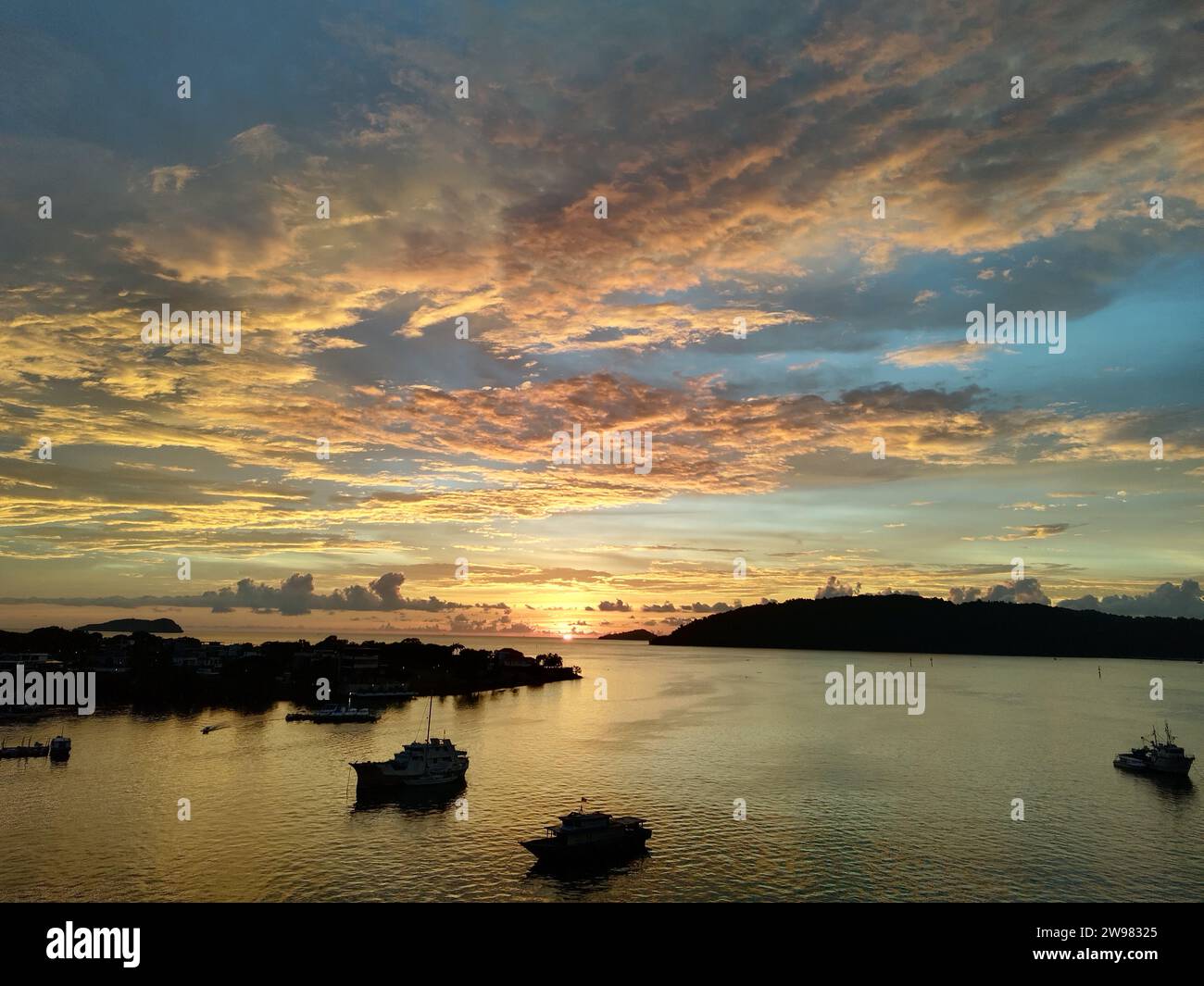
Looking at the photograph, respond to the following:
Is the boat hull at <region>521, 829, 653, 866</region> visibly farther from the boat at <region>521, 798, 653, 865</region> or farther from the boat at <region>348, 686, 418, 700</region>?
the boat at <region>348, 686, 418, 700</region>

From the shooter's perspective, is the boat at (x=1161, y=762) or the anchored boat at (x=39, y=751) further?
the boat at (x=1161, y=762)

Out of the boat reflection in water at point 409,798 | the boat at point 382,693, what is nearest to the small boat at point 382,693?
the boat at point 382,693

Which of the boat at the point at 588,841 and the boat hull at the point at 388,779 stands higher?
the boat at the point at 588,841

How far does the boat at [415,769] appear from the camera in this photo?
71.6 metres

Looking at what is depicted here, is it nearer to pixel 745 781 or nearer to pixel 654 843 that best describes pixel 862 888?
pixel 654 843

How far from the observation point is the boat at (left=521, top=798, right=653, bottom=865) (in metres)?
50.0

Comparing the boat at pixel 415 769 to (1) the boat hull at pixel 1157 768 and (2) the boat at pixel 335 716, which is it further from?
(1) the boat hull at pixel 1157 768

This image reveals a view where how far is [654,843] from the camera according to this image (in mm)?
55906

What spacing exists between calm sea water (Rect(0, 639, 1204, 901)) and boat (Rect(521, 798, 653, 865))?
5.44 ft

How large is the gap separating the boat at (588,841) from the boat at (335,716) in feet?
278

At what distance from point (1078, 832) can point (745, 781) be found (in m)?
31.1

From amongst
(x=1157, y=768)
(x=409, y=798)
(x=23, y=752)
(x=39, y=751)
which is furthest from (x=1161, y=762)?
(x=23, y=752)
